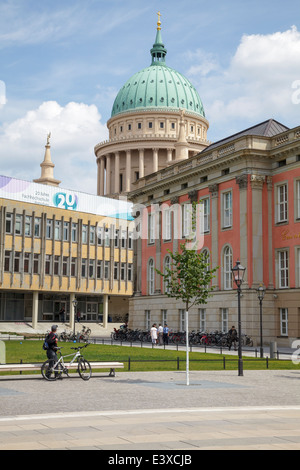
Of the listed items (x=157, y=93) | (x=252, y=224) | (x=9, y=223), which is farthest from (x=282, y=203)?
(x=157, y=93)

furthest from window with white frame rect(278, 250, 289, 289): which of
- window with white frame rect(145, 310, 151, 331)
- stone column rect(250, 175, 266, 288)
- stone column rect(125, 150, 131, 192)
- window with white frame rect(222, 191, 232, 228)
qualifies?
stone column rect(125, 150, 131, 192)

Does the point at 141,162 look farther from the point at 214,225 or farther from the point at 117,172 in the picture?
the point at 214,225

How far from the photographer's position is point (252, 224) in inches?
1906

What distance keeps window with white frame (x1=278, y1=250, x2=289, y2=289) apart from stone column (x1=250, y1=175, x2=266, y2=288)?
4.85 feet

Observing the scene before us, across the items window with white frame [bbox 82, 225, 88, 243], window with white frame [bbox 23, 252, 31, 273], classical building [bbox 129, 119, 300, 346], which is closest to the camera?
classical building [bbox 129, 119, 300, 346]

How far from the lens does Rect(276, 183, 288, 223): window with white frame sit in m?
47.8

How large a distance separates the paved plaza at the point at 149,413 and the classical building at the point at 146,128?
10082 centimetres

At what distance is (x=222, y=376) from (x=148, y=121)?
104610 mm

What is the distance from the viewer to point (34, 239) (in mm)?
77750

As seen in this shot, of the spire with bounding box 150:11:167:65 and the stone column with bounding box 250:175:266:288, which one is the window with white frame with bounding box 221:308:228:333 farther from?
the spire with bounding box 150:11:167:65

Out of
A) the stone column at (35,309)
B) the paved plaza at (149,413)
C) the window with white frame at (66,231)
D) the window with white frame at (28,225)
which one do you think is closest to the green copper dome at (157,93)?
the window with white frame at (66,231)

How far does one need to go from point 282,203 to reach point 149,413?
36.4m
